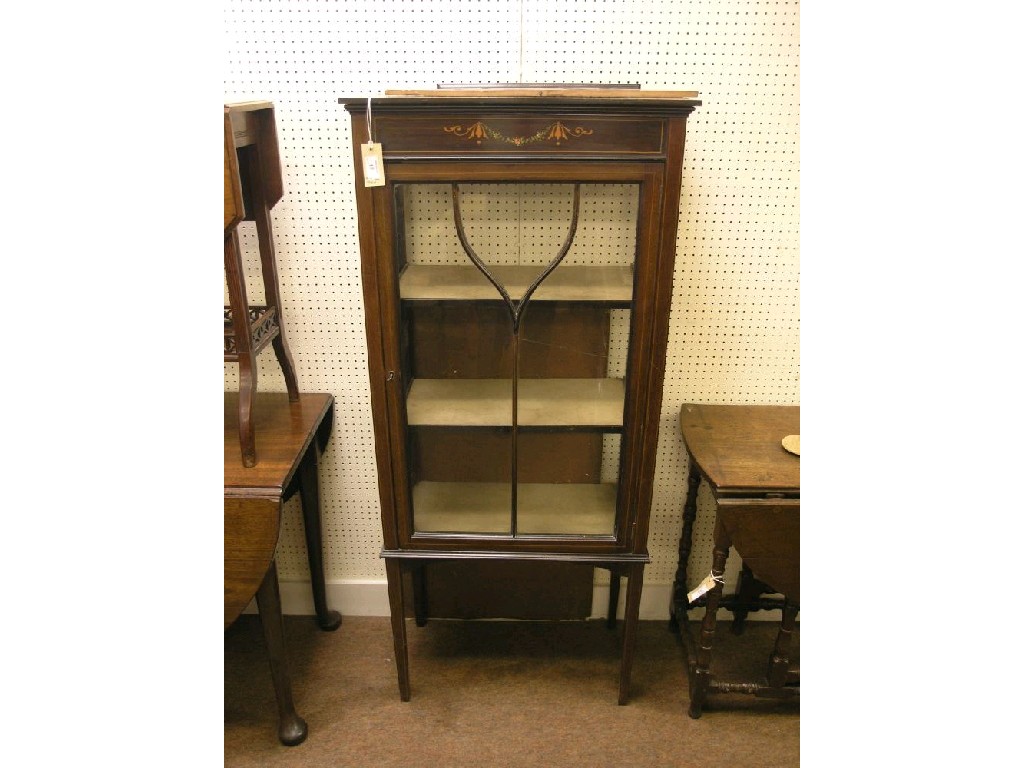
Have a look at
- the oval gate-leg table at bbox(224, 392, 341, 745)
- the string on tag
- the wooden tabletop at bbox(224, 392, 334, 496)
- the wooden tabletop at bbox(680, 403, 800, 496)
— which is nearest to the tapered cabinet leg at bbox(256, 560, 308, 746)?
the oval gate-leg table at bbox(224, 392, 341, 745)

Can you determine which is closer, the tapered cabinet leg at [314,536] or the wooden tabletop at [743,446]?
the wooden tabletop at [743,446]

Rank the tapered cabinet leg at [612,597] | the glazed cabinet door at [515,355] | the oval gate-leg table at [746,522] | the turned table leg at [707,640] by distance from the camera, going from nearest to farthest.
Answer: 1. the glazed cabinet door at [515,355]
2. the oval gate-leg table at [746,522]
3. the turned table leg at [707,640]
4. the tapered cabinet leg at [612,597]

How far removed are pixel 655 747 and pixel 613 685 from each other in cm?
23

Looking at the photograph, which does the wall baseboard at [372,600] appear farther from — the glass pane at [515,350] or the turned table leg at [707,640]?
the glass pane at [515,350]

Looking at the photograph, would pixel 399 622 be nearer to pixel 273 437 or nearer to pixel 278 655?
pixel 278 655

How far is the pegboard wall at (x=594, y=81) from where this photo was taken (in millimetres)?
1704

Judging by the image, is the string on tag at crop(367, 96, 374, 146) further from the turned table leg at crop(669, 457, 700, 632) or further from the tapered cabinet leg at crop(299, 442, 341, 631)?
the turned table leg at crop(669, 457, 700, 632)

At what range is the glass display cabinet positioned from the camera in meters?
1.46

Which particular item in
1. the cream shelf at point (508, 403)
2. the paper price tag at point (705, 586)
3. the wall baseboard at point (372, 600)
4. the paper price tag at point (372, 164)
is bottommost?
the wall baseboard at point (372, 600)

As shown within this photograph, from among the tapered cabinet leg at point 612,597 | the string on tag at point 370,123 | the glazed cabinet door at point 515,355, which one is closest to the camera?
the string on tag at point 370,123

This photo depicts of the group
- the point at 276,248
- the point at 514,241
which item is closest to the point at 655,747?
the point at 514,241

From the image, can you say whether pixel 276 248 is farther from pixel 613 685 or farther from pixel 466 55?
pixel 613 685

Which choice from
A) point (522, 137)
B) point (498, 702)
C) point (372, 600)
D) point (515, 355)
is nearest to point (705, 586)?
point (498, 702)

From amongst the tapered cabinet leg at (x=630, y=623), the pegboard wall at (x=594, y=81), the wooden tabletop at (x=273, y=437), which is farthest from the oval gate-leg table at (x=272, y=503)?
the tapered cabinet leg at (x=630, y=623)
